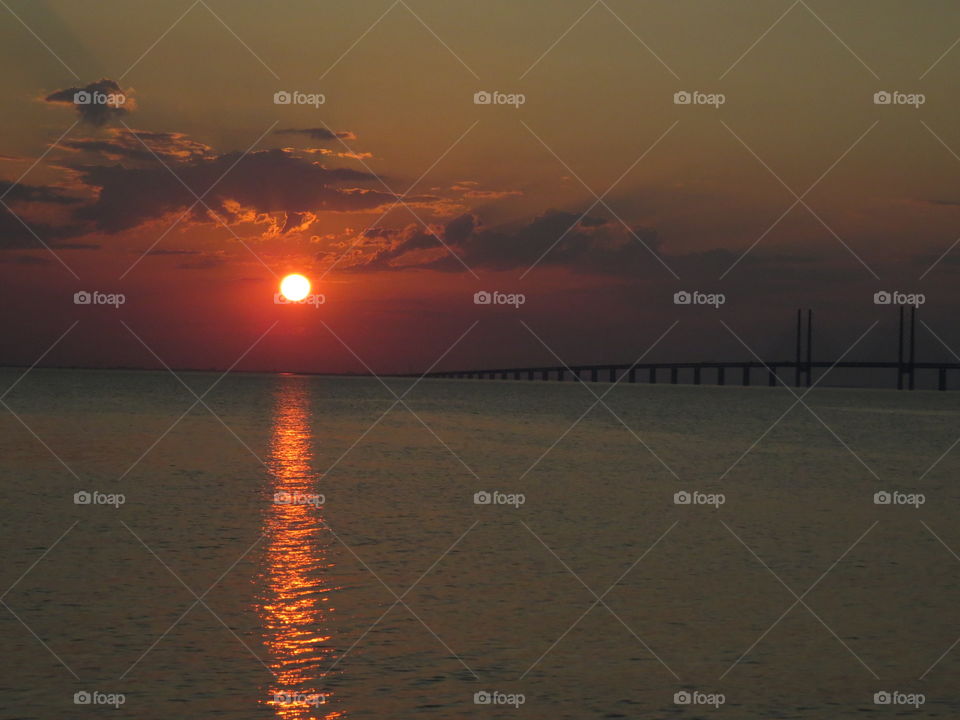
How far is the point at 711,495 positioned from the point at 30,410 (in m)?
74.4

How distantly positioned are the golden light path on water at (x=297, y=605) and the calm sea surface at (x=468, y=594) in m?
0.06

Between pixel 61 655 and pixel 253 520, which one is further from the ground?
pixel 253 520

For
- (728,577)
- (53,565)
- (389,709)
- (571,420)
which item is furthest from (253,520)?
(571,420)

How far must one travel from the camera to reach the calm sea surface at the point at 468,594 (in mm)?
13891

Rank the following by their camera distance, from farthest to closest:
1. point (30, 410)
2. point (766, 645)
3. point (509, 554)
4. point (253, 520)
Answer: point (30, 410), point (253, 520), point (509, 554), point (766, 645)

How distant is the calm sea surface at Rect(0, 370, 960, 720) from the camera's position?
1389cm

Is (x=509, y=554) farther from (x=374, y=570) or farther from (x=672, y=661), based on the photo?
(x=672, y=661)

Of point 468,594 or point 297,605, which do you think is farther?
point 468,594

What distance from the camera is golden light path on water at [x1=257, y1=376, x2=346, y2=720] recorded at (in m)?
13.4

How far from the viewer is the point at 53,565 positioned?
70.7ft

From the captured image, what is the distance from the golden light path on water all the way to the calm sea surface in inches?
2.5

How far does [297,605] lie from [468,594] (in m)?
2.95

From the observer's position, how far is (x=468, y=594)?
64.2 feet

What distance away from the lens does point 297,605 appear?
18.2 m
